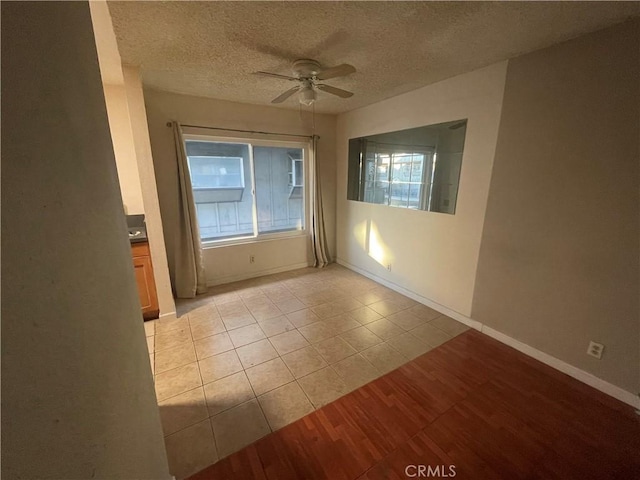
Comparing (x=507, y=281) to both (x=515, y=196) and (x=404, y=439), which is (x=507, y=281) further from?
(x=404, y=439)

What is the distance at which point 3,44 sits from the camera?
1.39 ft

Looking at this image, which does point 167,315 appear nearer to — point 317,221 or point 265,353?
point 265,353

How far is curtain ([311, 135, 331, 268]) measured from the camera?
12.3 feet

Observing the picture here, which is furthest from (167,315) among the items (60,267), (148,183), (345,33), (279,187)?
(345,33)

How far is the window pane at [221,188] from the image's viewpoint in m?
3.23

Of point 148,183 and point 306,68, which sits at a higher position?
point 306,68

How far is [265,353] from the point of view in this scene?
7.15ft

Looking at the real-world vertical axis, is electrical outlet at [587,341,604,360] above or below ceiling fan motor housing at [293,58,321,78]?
below

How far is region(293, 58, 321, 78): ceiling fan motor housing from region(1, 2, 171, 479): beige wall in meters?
1.48

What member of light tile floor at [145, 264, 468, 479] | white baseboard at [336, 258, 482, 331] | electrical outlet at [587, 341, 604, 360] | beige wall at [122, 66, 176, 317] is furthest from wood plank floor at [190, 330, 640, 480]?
beige wall at [122, 66, 176, 317]
